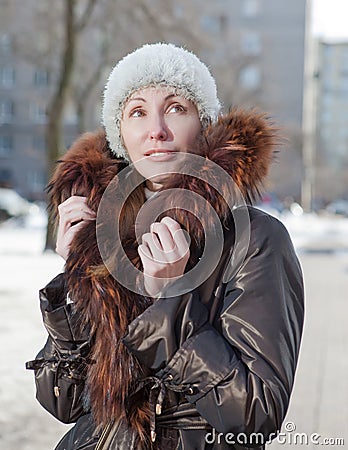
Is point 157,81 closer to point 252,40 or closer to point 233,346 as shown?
point 233,346

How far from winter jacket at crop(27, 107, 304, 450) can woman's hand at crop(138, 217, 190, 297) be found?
0.06 m

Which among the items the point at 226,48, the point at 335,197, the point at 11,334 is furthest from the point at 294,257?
the point at 335,197

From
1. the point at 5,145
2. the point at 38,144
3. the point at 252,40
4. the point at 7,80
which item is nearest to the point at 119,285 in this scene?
the point at 38,144

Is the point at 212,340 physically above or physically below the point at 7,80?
below

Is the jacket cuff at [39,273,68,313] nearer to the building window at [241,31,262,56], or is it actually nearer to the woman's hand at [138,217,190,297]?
the woman's hand at [138,217,190,297]

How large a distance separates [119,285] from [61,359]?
28 centimetres

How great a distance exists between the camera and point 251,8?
75.1m

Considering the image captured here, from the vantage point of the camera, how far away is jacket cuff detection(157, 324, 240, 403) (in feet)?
6.78

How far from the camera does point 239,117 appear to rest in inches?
94.5

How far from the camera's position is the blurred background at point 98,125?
711cm

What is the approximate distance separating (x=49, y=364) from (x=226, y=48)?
134 feet

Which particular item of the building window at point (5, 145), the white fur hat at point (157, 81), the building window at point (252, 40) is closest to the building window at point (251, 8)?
the building window at point (252, 40)

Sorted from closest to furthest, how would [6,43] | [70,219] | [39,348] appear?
[70,219], [39,348], [6,43]

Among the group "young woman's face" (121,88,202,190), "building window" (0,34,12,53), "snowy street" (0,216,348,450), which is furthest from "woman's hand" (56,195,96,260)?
"building window" (0,34,12,53)
